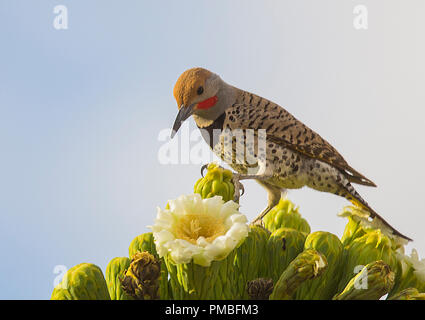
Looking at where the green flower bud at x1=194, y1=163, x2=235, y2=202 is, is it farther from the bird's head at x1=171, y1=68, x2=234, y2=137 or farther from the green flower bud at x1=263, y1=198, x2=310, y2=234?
the green flower bud at x1=263, y1=198, x2=310, y2=234

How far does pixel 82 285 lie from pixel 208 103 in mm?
2071

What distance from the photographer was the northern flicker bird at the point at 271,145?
4801mm

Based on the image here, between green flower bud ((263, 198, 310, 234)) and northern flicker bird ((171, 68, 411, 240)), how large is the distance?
275mm

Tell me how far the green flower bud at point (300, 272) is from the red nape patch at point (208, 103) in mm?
1926

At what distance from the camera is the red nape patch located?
4731mm

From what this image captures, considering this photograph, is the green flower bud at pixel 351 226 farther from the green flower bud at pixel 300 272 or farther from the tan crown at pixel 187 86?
the tan crown at pixel 187 86

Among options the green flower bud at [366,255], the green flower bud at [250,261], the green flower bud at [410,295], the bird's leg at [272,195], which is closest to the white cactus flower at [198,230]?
the green flower bud at [250,261]

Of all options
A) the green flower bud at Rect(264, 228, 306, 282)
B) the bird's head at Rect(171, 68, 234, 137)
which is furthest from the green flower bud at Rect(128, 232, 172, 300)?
the bird's head at Rect(171, 68, 234, 137)

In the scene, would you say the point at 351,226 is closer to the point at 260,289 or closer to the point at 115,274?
the point at 260,289

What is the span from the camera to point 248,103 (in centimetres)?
507

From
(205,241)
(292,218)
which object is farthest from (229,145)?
(205,241)
